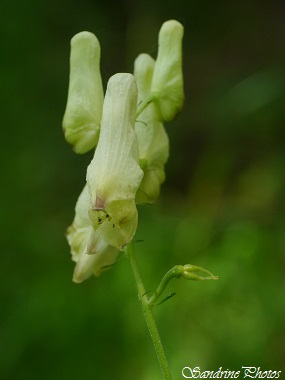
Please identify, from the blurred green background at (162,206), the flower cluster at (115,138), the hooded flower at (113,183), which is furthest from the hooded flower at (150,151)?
the blurred green background at (162,206)

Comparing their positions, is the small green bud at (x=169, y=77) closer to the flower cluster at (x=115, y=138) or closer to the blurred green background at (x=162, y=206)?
the flower cluster at (x=115, y=138)

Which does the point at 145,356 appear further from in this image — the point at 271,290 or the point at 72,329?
the point at 271,290

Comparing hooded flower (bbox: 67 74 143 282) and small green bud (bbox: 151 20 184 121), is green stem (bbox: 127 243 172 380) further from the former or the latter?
small green bud (bbox: 151 20 184 121)

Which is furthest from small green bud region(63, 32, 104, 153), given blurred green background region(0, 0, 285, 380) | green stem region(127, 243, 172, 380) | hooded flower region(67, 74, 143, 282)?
blurred green background region(0, 0, 285, 380)

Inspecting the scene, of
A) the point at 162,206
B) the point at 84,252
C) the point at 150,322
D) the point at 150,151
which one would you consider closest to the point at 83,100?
the point at 150,151

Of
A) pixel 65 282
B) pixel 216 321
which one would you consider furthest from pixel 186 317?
pixel 65 282
